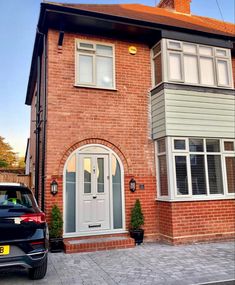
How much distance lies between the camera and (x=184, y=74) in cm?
808

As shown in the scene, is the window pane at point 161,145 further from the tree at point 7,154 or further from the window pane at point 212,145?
the tree at point 7,154

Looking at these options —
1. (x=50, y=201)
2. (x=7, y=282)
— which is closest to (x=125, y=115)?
(x=50, y=201)

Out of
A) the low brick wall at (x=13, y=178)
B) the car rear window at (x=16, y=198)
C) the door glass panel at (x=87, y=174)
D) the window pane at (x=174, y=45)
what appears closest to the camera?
the car rear window at (x=16, y=198)

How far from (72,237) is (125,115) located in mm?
3771

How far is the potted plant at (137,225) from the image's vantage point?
7309mm

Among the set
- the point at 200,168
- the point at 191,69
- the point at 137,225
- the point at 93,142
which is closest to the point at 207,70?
the point at 191,69

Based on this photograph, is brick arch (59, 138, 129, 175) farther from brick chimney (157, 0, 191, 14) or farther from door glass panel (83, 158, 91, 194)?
brick chimney (157, 0, 191, 14)

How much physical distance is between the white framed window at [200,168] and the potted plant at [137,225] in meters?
0.91

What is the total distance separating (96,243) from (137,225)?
1.30m

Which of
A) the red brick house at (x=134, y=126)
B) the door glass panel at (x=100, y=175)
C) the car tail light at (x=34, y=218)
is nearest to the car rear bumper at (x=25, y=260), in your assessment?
the car tail light at (x=34, y=218)

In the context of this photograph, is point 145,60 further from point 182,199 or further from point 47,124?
point 182,199

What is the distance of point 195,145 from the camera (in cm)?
791

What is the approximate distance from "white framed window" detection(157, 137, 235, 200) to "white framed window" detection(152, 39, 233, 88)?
1.85 metres

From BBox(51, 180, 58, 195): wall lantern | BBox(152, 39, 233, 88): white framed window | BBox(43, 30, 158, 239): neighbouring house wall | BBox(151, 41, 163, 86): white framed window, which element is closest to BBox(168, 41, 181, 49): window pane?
BBox(152, 39, 233, 88): white framed window
